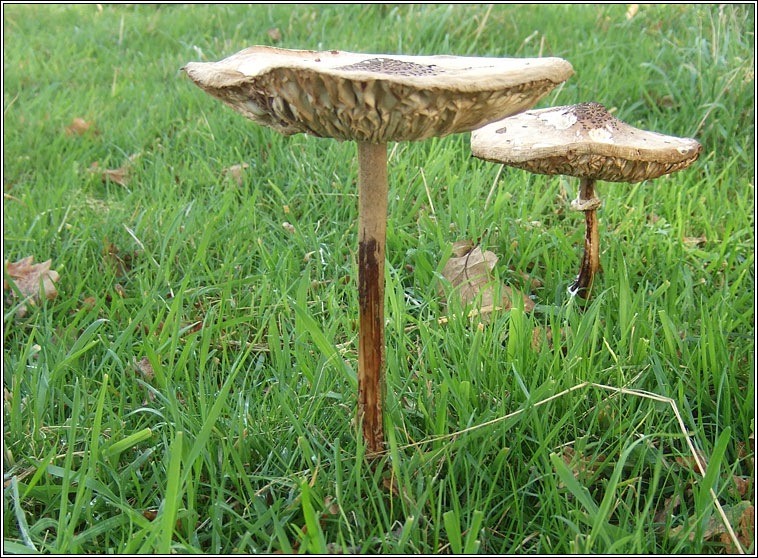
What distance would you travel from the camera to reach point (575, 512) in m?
1.72

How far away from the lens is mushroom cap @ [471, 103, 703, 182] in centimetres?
235

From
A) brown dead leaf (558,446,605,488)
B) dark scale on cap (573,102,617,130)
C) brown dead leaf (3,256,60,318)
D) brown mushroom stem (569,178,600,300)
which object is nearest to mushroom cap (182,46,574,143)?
dark scale on cap (573,102,617,130)

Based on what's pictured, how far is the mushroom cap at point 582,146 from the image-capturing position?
7.70ft

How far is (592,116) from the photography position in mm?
2455

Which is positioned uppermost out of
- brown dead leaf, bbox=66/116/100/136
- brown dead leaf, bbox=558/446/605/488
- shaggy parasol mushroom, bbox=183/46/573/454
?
shaggy parasol mushroom, bbox=183/46/573/454

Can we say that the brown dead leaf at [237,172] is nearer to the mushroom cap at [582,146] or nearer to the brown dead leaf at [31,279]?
the brown dead leaf at [31,279]

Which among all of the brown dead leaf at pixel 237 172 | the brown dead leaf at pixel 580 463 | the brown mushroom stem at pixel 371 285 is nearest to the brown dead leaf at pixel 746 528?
the brown dead leaf at pixel 580 463

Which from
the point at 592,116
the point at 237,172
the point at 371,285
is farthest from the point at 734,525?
the point at 237,172

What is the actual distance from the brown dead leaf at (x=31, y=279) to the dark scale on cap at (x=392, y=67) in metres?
1.78

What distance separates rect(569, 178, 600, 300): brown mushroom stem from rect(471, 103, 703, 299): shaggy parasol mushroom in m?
0.10

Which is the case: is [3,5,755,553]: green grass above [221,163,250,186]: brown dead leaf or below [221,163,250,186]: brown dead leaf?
below

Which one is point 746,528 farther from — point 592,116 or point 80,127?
point 80,127

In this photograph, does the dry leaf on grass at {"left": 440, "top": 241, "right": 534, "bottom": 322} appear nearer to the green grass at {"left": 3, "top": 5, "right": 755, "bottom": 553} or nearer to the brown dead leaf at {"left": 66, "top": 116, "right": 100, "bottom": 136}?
the green grass at {"left": 3, "top": 5, "right": 755, "bottom": 553}

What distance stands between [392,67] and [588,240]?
1.46 metres
